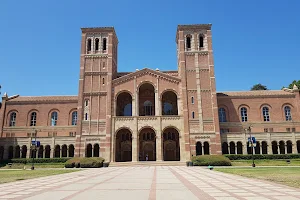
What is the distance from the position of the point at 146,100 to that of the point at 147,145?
9.00 m

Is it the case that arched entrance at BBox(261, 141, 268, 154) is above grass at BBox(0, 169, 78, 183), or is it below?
above

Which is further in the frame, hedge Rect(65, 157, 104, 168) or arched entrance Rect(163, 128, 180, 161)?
arched entrance Rect(163, 128, 180, 161)

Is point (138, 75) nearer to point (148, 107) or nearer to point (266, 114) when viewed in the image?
point (148, 107)

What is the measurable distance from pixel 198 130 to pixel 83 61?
24.8 metres

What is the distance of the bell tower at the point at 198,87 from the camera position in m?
43.1

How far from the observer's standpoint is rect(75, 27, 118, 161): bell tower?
43.9m

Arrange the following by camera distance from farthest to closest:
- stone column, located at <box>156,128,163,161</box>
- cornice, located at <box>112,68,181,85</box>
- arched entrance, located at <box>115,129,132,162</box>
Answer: arched entrance, located at <box>115,129,132,162</box> < cornice, located at <box>112,68,181,85</box> < stone column, located at <box>156,128,163,161</box>

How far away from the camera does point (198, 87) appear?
45438 mm

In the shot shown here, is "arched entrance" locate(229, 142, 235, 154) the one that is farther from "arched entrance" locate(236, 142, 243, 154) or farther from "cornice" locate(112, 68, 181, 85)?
"cornice" locate(112, 68, 181, 85)

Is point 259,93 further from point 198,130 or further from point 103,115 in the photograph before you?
point 103,115

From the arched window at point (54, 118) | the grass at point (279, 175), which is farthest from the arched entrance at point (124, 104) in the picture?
the grass at point (279, 175)

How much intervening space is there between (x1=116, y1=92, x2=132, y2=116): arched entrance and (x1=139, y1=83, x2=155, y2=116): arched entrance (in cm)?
224

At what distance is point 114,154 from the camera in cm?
4306

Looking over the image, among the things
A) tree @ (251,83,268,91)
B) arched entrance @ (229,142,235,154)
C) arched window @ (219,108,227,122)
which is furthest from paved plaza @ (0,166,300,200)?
tree @ (251,83,268,91)
